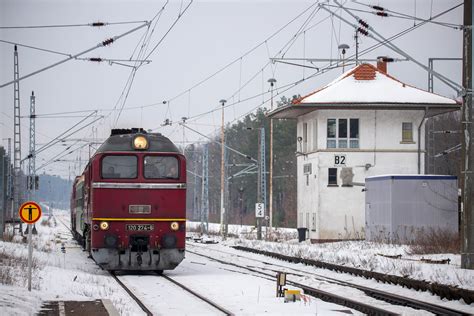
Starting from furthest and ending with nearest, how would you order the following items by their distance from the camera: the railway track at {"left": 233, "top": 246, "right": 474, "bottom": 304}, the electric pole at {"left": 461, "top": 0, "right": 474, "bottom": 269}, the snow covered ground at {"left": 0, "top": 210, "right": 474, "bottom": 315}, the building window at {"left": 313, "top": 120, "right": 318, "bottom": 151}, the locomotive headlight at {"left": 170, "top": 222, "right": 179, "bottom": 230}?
1. the building window at {"left": 313, "top": 120, "right": 318, "bottom": 151}
2. the locomotive headlight at {"left": 170, "top": 222, "right": 179, "bottom": 230}
3. the electric pole at {"left": 461, "top": 0, "right": 474, "bottom": 269}
4. the railway track at {"left": 233, "top": 246, "right": 474, "bottom": 304}
5. the snow covered ground at {"left": 0, "top": 210, "right": 474, "bottom": 315}

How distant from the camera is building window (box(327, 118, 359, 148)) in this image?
144ft

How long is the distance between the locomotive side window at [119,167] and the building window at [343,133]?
938 inches

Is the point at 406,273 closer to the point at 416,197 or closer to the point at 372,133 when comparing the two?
the point at 416,197

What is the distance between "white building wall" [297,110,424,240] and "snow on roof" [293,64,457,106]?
0.88 m

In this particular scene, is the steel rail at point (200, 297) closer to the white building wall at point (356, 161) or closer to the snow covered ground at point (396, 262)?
the snow covered ground at point (396, 262)

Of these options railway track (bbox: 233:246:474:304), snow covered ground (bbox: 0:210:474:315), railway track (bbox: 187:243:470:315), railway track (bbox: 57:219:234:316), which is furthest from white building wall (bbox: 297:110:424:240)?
railway track (bbox: 187:243:470:315)

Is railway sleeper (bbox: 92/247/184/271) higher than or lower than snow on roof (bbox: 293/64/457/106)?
lower

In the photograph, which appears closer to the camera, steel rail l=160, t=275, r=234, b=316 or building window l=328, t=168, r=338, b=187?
steel rail l=160, t=275, r=234, b=316

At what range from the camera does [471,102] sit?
21.1 m

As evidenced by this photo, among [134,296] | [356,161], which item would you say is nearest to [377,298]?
[134,296]

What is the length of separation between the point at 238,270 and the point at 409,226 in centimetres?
1278

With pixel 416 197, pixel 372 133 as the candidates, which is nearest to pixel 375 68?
pixel 372 133

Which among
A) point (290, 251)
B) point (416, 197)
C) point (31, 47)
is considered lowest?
point (290, 251)

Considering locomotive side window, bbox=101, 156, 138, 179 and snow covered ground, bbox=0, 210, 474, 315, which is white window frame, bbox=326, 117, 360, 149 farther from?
locomotive side window, bbox=101, 156, 138, 179
